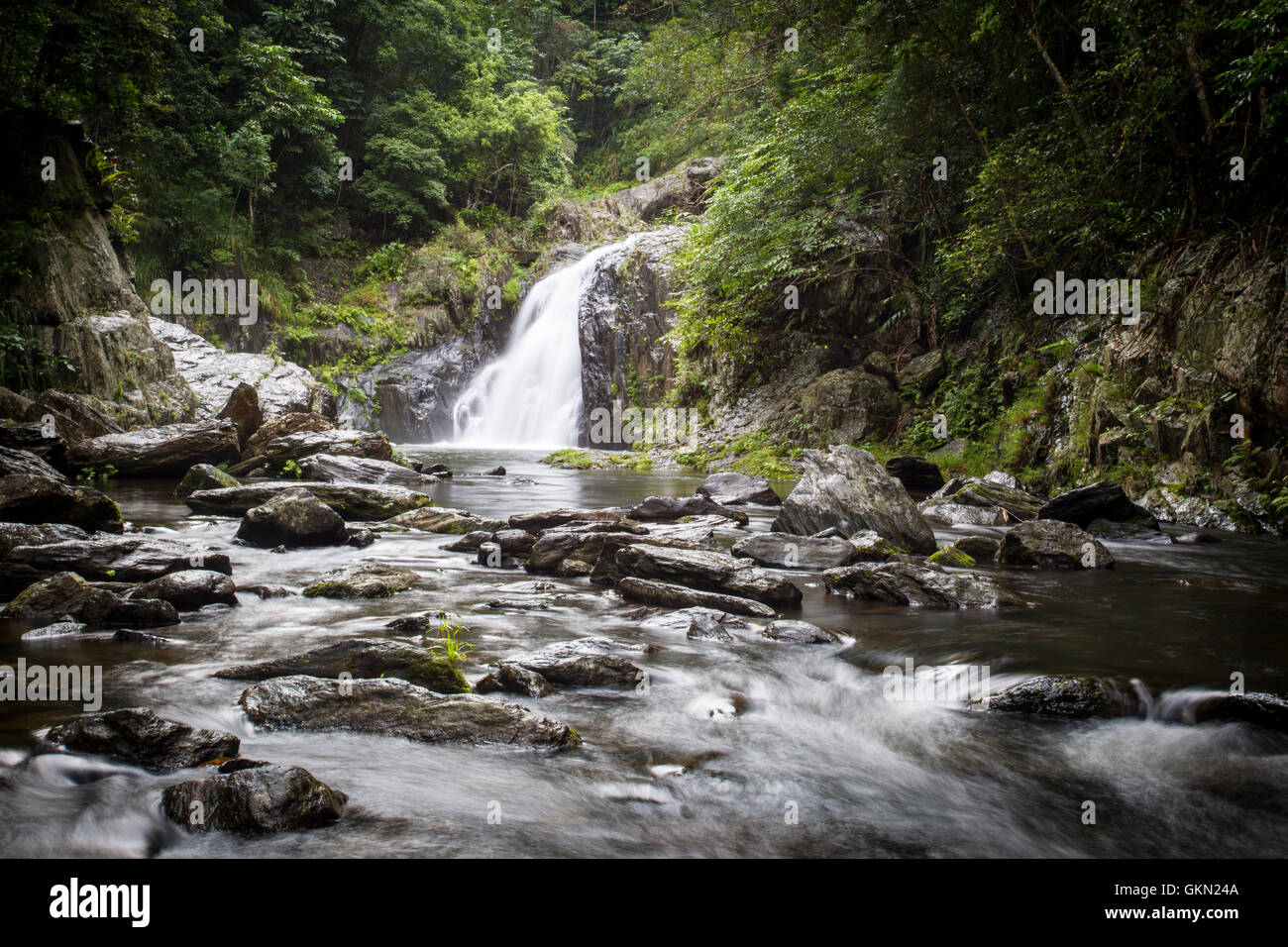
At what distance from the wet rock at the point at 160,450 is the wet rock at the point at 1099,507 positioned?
1313 centimetres

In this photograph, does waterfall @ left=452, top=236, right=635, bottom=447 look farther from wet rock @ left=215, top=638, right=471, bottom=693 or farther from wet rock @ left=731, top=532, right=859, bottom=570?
wet rock @ left=215, top=638, right=471, bottom=693

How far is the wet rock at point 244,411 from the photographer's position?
1445cm

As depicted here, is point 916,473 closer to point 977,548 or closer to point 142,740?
point 977,548

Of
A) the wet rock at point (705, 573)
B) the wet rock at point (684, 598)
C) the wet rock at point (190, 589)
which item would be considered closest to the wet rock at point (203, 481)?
the wet rock at point (190, 589)

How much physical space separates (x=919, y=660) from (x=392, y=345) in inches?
1033

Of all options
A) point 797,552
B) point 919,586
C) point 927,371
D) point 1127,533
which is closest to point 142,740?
point 919,586

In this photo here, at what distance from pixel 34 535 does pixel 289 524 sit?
2.06 meters

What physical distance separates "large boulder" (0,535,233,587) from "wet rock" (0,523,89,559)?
0.46ft

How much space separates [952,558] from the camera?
23.5 ft

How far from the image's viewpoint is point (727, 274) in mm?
17266

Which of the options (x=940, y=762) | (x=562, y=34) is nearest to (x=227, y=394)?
(x=940, y=762)

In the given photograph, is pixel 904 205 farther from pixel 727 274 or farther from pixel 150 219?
pixel 150 219

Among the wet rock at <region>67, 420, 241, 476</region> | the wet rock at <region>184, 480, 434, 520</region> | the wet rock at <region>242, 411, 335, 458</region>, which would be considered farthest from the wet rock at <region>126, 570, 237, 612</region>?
the wet rock at <region>242, 411, 335, 458</region>

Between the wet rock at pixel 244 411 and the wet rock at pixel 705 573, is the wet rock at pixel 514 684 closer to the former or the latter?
the wet rock at pixel 705 573
